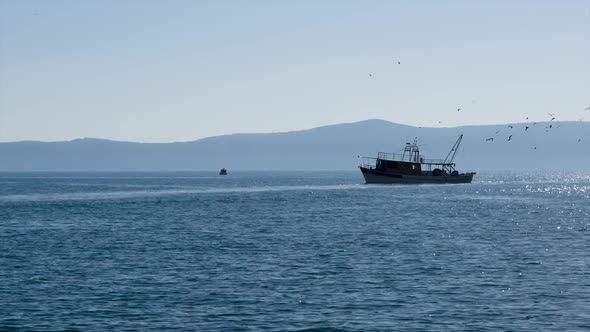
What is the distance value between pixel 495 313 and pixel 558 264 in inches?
695

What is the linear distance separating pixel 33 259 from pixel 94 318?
23.0m

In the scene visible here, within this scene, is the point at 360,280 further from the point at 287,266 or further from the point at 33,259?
the point at 33,259

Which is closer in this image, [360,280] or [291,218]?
[360,280]

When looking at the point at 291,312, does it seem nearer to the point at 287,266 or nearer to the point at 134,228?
the point at 287,266

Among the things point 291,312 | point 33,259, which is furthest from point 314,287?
point 33,259

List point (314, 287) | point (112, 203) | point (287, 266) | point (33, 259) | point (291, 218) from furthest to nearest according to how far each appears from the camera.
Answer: point (112, 203) → point (291, 218) → point (33, 259) → point (287, 266) → point (314, 287)

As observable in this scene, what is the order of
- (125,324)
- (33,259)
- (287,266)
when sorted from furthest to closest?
(33,259) < (287,266) < (125,324)

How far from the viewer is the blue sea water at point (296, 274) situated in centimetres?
3791

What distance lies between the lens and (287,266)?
5438 centimetres

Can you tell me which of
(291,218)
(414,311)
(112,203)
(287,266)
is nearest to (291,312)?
(414,311)

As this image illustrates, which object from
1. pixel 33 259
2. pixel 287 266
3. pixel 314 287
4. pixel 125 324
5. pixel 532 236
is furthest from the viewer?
pixel 532 236

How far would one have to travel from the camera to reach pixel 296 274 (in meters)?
50.8

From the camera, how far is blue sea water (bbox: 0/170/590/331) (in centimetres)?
3791

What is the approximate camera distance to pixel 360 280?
48.2 metres
